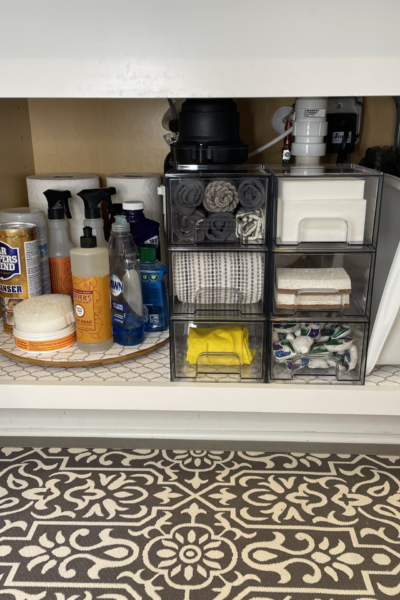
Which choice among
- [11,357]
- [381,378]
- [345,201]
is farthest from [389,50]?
[11,357]

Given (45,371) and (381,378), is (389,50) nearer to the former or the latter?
(381,378)

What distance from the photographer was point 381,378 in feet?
2.91

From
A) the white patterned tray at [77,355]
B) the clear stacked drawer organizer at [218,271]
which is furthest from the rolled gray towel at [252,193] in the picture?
the white patterned tray at [77,355]

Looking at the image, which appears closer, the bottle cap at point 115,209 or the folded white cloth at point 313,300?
the folded white cloth at point 313,300

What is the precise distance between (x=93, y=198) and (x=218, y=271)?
312 millimetres

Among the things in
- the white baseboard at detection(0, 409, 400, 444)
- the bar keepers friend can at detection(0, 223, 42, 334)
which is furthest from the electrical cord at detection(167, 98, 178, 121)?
the white baseboard at detection(0, 409, 400, 444)

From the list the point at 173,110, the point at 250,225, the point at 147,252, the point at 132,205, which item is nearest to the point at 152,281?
the point at 147,252

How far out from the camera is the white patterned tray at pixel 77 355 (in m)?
0.91

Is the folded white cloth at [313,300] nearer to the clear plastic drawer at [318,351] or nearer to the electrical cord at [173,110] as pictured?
the clear plastic drawer at [318,351]

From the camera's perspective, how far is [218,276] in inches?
33.6

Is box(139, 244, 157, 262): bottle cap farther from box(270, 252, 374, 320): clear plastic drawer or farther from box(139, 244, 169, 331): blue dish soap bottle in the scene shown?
box(270, 252, 374, 320): clear plastic drawer

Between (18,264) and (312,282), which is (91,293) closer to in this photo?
(18,264)

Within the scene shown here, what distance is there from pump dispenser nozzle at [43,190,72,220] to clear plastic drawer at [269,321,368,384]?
47cm

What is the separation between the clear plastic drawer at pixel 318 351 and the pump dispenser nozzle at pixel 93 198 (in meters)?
0.38
